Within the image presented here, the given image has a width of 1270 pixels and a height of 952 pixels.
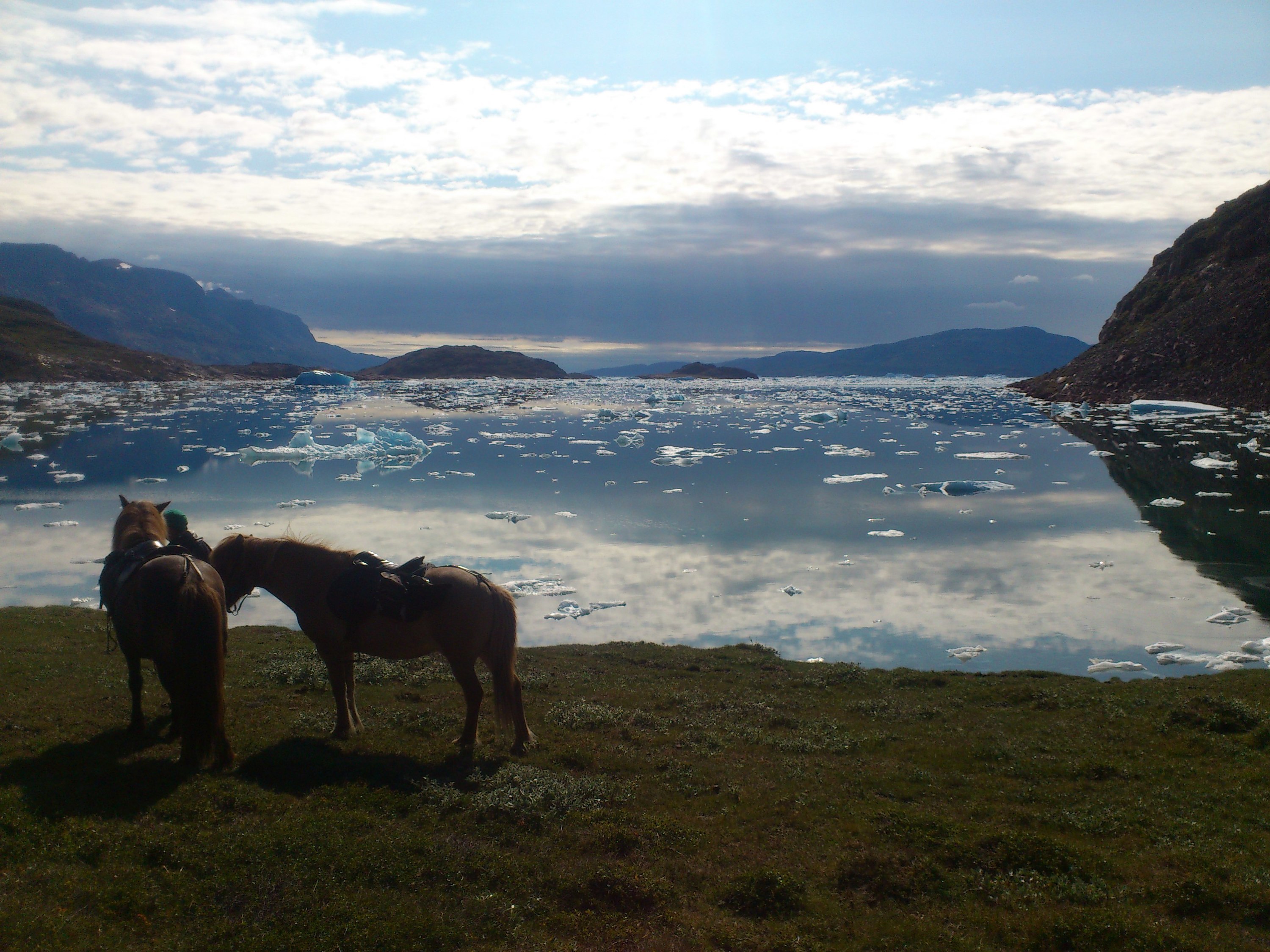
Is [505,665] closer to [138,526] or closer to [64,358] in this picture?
[138,526]

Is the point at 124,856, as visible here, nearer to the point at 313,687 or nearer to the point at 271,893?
the point at 271,893

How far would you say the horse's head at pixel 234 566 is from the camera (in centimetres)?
956

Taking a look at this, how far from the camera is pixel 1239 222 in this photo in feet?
294

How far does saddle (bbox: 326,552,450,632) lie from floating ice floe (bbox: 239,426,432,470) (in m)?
37.8

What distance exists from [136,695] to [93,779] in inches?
61.6

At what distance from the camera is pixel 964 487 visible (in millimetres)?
38375

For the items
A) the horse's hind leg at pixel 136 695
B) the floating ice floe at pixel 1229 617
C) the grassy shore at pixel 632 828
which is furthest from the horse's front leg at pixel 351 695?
the floating ice floe at pixel 1229 617

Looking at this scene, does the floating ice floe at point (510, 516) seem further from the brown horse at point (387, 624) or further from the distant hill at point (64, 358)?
the distant hill at point (64, 358)

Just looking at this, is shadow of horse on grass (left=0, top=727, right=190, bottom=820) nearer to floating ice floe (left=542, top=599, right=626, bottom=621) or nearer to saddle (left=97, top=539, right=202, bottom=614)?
saddle (left=97, top=539, right=202, bottom=614)

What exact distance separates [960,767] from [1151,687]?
20.1 ft

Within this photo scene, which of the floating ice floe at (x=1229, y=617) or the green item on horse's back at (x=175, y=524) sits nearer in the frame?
the green item on horse's back at (x=175, y=524)

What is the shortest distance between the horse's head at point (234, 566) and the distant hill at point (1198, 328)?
8164cm

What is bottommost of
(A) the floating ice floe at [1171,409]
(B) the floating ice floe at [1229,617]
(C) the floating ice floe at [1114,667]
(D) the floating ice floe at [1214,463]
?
(C) the floating ice floe at [1114,667]

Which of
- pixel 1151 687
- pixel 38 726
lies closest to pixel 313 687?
pixel 38 726
